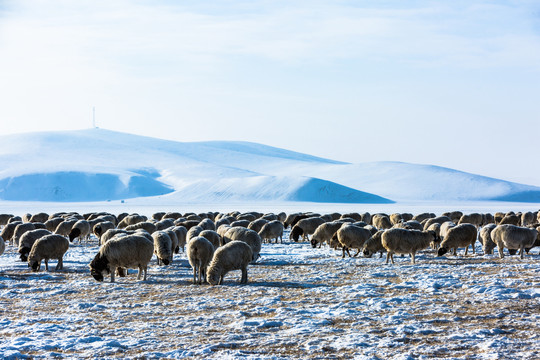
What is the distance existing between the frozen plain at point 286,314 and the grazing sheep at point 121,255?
1.47 ft

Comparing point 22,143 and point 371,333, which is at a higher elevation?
point 22,143

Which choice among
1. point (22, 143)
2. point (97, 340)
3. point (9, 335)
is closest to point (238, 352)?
point (97, 340)

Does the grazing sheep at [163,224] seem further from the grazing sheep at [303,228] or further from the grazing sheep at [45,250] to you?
the grazing sheep at [45,250]

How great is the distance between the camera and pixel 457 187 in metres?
147

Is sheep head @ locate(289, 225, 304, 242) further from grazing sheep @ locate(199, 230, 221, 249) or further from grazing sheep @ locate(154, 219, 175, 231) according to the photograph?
grazing sheep @ locate(199, 230, 221, 249)

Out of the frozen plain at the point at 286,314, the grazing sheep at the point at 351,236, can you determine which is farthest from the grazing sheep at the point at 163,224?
the grazing sheep at the point at 351,236

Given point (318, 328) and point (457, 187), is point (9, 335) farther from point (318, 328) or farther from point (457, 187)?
point (457, 187)

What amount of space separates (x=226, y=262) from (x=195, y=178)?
5548 inches

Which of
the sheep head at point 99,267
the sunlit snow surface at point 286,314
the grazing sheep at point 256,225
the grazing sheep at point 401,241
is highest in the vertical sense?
the grazing sheep at point 256,225

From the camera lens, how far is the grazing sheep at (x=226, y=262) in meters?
14.0

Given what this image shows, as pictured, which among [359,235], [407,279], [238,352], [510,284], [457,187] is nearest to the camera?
[238,352]

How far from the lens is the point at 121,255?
14656 mm

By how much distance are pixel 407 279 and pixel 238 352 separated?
6920 millimetres

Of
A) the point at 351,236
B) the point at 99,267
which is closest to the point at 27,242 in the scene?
the point at 99,267
